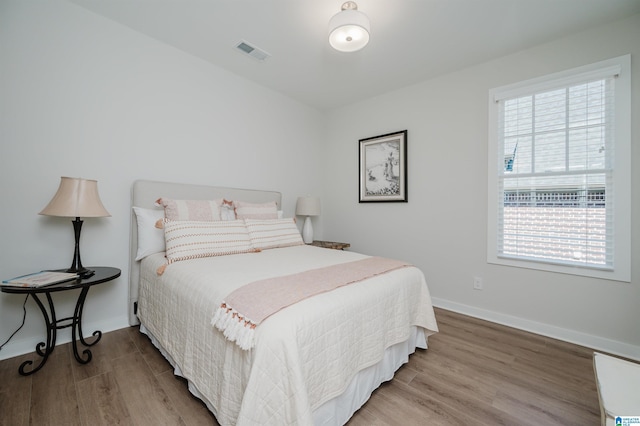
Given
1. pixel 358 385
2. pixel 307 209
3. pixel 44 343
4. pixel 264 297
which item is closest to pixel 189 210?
pixel 44 343

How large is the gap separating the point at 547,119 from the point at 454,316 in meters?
2.07

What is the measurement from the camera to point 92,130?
209cm

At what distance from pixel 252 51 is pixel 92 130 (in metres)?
1.57

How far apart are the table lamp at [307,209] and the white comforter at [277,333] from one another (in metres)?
1.54

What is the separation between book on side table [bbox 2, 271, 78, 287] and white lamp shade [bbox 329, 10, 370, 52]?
243cm

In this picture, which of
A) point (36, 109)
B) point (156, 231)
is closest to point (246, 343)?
point (156, 231)

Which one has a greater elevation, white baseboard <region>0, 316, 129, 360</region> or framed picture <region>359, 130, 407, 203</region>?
framed picture <region>359, 130, 407, 203</region>

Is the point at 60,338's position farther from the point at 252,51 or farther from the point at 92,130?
the point at 252,51

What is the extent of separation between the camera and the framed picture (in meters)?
3.22

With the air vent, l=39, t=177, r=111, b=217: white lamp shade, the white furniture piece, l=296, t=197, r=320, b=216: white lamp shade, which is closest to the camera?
the white furniture piece

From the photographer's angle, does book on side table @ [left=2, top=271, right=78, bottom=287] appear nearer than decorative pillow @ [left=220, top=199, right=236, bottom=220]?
Yes

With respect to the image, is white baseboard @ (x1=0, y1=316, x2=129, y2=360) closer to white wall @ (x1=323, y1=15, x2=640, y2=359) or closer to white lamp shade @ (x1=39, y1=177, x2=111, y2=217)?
white lamp shade @ (x1=39, y1=177, x2=111, y2=217)

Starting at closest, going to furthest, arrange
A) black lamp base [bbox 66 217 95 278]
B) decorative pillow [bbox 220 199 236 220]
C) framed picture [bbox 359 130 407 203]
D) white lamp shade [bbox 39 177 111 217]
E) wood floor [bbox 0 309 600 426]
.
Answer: wood floor [bbox 0 309 600 426], white lamp shade [bbox 39 177 111 217], black lamp base [bbox 66 217 95 278], decorative pillow [bbox 220 199 236 220], framed picture [bbox 359 130 407 203]

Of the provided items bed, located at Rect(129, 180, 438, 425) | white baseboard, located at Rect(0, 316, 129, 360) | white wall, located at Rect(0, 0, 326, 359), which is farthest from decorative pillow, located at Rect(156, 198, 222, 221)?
white baseboard, located at Rect(0, 316, 129, 360)
